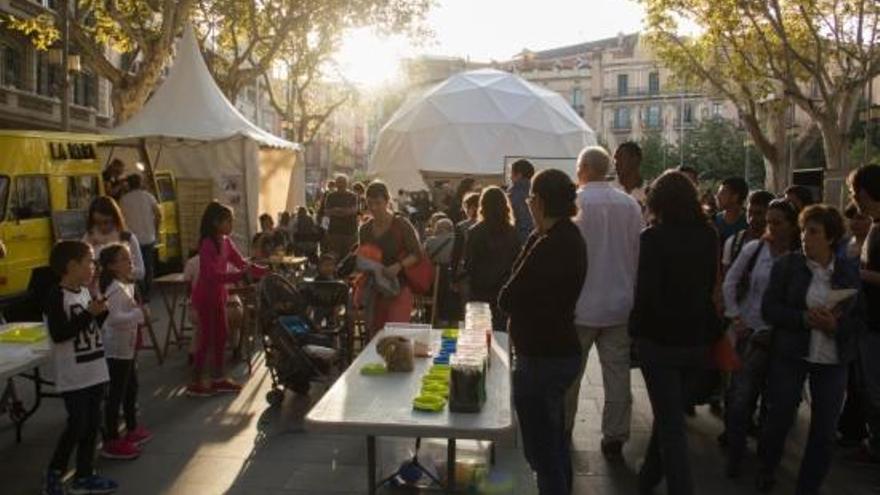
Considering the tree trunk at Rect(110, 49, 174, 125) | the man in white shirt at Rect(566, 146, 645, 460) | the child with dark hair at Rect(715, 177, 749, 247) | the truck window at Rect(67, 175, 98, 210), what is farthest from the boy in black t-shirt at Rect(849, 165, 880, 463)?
the tree trunk at Rect(110, 49, 174, 125)

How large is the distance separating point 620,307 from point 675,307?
1.02m

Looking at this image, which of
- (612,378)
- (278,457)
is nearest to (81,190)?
(278,457)

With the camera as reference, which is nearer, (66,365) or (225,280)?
(66,365)

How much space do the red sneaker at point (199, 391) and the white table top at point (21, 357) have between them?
7.32ft

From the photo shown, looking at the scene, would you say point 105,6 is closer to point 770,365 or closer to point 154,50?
point 154,50

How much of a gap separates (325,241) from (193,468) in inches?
286

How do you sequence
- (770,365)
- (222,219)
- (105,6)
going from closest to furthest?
(770,365) < (222,219) < (105,6)

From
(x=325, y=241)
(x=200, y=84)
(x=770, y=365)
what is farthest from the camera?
(x=200, y=84)

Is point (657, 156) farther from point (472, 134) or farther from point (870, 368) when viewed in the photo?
point (870, 368)

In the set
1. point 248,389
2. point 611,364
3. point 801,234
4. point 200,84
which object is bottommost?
point 248,389

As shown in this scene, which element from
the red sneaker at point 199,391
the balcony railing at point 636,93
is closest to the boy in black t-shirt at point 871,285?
the red sneaker at point 199,391

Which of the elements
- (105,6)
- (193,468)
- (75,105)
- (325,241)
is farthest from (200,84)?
(75,105)

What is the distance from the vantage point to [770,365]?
17.1 ft

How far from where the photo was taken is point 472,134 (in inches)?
910
